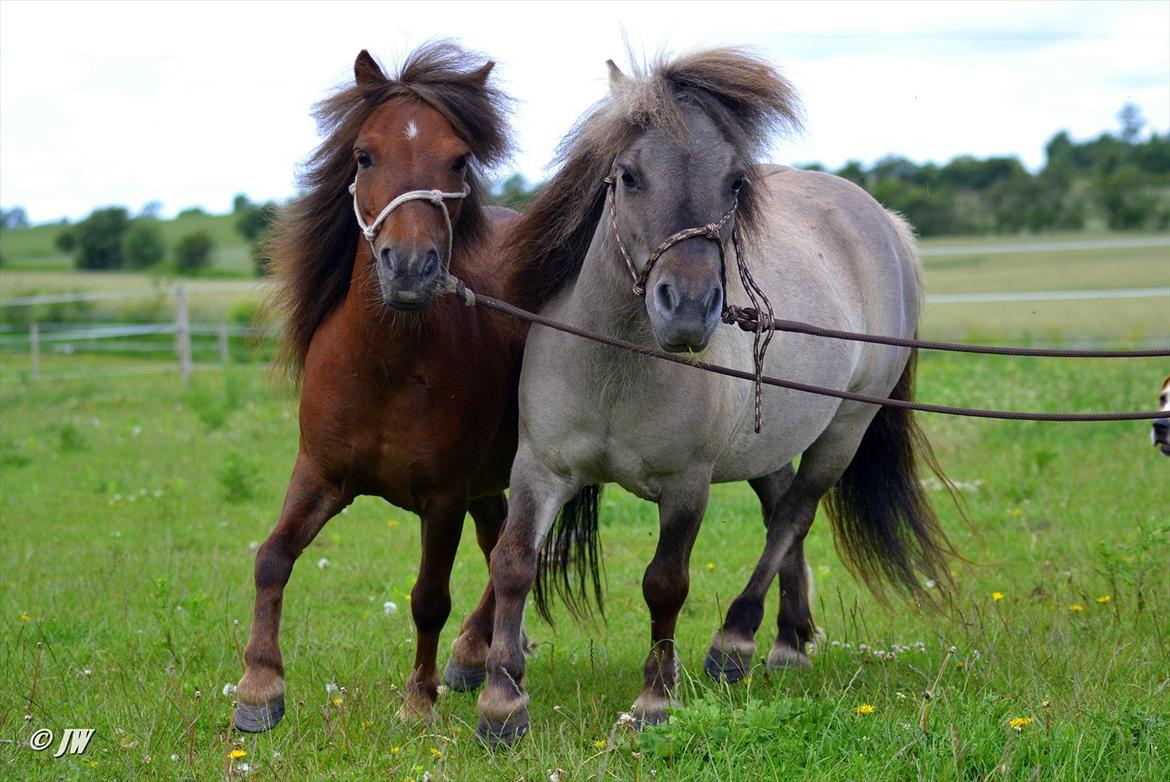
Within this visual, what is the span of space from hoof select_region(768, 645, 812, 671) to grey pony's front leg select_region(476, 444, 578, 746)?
1782mm

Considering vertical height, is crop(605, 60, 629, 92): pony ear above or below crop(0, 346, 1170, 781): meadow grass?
above

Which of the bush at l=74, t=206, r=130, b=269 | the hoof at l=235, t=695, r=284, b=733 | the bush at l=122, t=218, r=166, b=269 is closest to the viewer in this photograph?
the hoof at l=235, t=695, r=284, b=733

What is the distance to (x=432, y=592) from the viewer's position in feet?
15.0

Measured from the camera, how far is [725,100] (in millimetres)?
3795

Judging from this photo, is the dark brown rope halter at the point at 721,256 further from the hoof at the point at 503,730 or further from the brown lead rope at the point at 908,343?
the hoof at the point at 503,730

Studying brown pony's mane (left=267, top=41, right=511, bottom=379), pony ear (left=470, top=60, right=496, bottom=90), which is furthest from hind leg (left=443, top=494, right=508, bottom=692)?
pony ear (left=470, top=60, right=496, bottom=90)

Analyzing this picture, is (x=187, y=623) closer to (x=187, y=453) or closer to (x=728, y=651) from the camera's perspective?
(x=728, y=651)

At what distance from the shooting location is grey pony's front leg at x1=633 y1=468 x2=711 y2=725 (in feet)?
13.5

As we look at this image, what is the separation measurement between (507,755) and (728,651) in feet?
4.63

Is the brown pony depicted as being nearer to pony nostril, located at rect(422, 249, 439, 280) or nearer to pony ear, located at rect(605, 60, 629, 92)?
pony nostril, located at rect(422, 249, 439, 280)

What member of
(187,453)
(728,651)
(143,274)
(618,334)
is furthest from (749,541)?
(143,274)

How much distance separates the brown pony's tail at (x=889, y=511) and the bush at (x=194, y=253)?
45402mm

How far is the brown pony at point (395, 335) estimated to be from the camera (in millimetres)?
4016

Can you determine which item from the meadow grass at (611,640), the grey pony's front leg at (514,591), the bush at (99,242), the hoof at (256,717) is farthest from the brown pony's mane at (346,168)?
the bush at (99,242)
